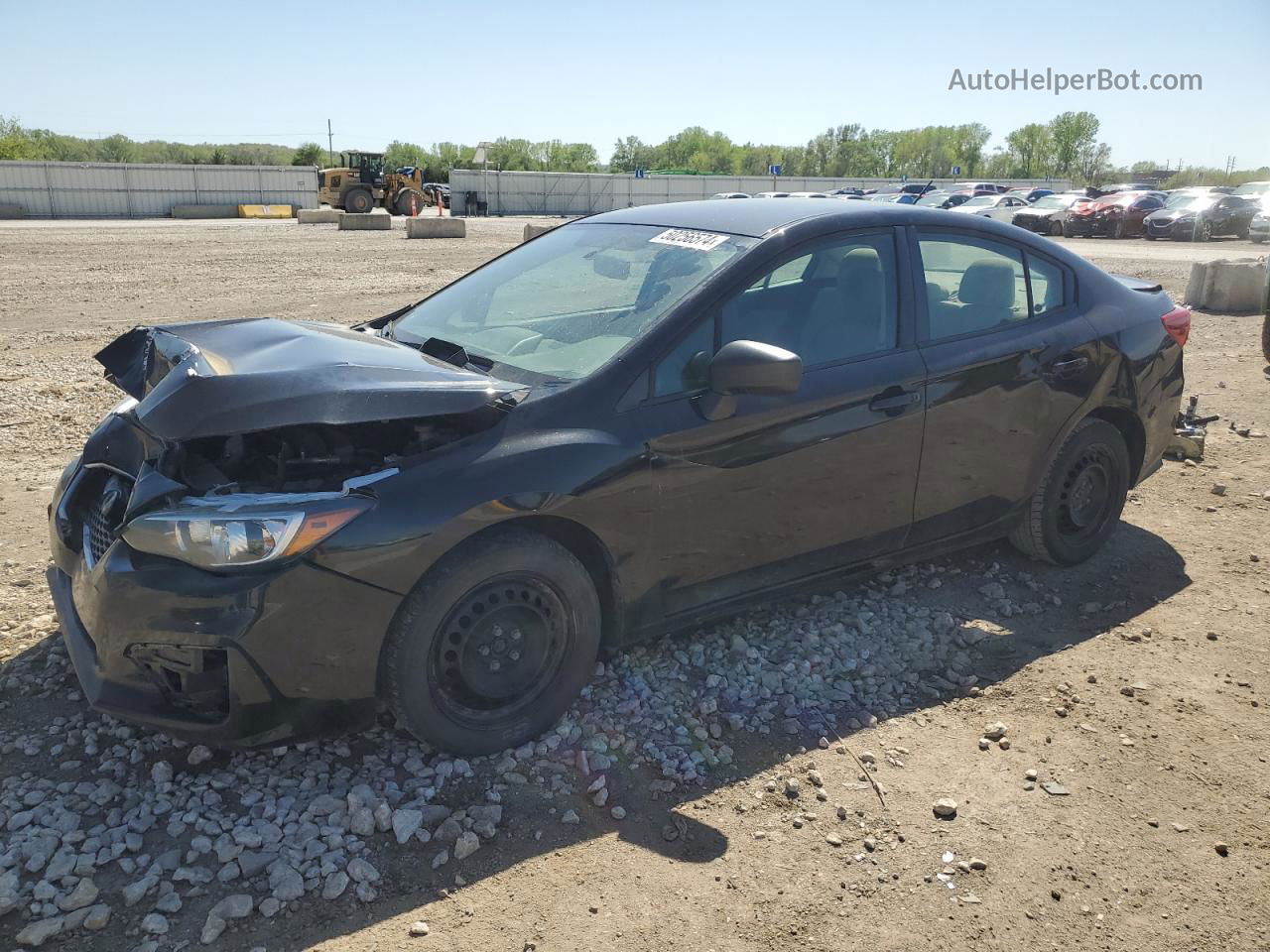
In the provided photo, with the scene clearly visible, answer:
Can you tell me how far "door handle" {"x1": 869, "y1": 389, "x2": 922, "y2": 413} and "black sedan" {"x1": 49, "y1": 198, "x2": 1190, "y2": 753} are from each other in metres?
0.02

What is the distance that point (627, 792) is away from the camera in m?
3.11

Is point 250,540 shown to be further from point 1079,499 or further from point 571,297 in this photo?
point 1079,499

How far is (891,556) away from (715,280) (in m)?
1.42

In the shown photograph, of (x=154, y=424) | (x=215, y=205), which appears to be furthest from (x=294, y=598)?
(x=215, y=205)

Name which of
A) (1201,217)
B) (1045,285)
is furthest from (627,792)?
(1201,217)

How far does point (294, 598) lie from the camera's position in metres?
2.76

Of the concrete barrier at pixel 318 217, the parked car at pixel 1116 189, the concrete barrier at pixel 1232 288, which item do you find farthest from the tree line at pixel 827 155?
the concrete barrier at pixel 1232 288

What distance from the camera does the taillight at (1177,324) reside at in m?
4.90

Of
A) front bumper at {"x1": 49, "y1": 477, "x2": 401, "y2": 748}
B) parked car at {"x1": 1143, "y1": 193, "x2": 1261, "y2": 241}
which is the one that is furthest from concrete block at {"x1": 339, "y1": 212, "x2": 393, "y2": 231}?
front bumper at {"x1": 49, "y1": 477, "x2": 401, "y2": 748}

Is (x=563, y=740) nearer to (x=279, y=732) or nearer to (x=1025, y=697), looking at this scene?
(x=279, y=732)

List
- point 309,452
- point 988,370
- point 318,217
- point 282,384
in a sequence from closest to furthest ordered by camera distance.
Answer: point 282,384, point 309,452, point 988,370, point 318,217

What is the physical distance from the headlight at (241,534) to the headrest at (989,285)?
2.83 m

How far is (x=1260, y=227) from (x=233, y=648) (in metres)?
35.5

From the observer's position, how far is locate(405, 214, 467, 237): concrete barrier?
27812 mm
